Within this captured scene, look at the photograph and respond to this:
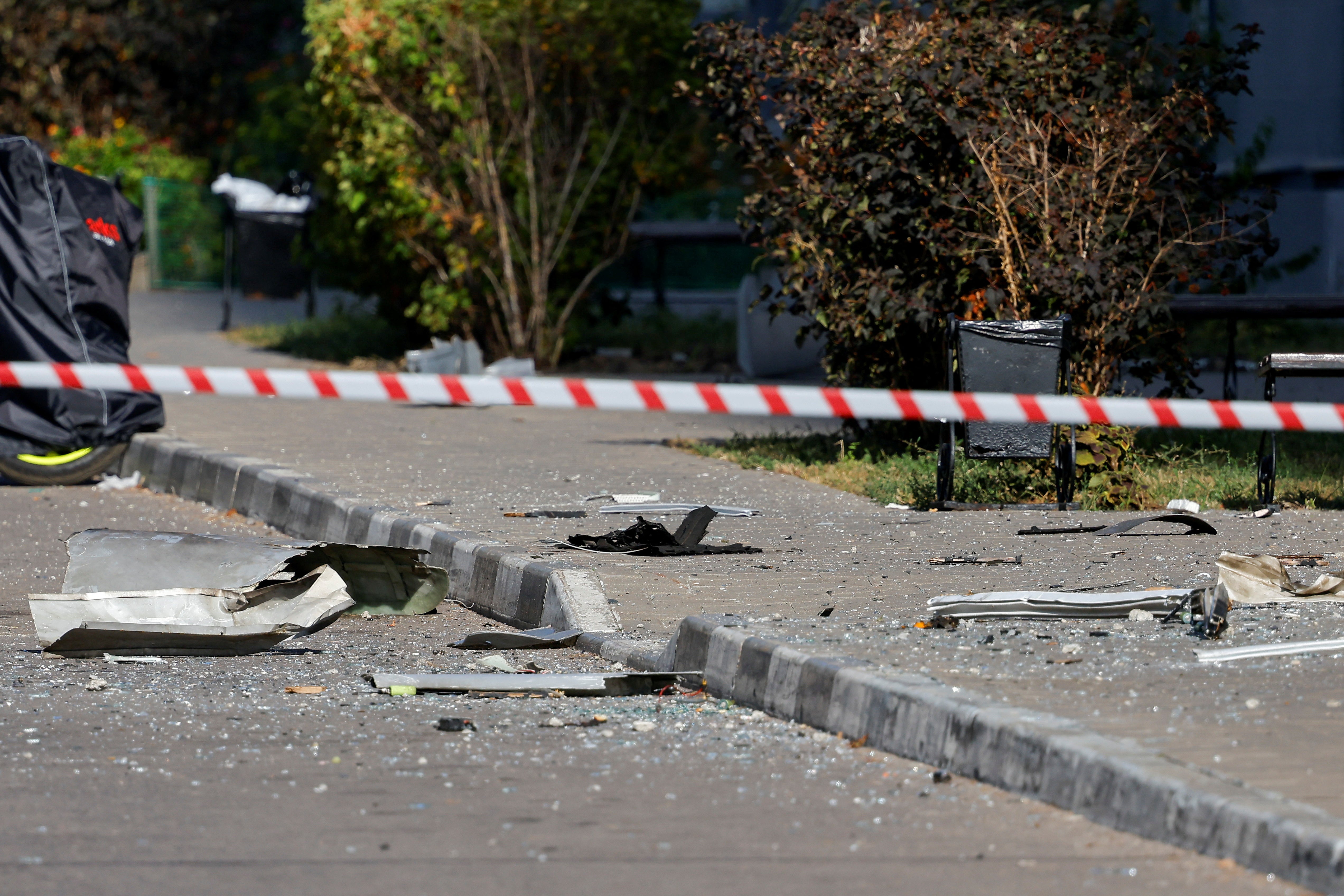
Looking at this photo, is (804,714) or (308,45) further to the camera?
(308,45)

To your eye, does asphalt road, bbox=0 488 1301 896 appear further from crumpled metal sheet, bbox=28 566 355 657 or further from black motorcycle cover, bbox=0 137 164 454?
black motorcycle cover, bbox=0 137 164 454

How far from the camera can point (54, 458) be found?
10.8 metres

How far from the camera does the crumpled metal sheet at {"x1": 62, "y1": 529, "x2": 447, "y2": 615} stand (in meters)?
6.75

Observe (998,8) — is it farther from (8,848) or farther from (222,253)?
(222,253)

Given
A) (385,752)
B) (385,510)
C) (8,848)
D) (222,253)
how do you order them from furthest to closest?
(222,253) < (385,510) < (385,752) < (8,848)

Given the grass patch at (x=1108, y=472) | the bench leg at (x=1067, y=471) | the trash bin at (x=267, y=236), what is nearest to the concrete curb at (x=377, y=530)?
the grass patch at (x=1108, y=472)

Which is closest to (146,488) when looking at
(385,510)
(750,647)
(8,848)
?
(385,510)

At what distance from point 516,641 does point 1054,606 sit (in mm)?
1673

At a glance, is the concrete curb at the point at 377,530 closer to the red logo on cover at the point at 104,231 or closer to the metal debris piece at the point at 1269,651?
the red logo on cover at the point at 104,231

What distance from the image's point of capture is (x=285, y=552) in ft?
22.4

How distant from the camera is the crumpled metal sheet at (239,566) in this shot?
675 cm

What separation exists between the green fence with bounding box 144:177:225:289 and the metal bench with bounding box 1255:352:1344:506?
1801 centimetres

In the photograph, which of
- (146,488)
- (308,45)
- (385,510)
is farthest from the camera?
(308,45)

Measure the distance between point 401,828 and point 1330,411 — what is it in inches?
130
